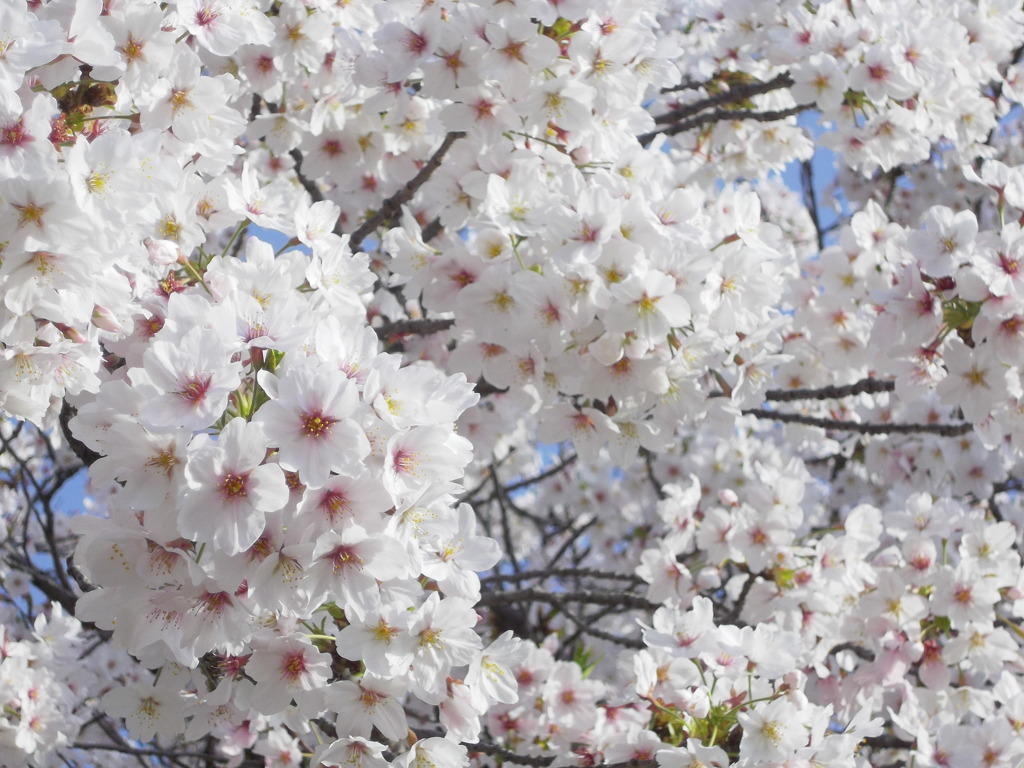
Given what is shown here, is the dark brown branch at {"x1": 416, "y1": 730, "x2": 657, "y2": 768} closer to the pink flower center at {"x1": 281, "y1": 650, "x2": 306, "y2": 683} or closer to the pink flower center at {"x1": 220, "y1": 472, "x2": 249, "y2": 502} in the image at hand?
the pink flower center at {"x1": 281, "y1": 650, "x2": 306, "y2": 683}

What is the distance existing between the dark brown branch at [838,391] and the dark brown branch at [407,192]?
62.0 inches

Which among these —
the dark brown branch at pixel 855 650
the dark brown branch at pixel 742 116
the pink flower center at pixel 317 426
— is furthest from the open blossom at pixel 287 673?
the dark brown branch at pixel 742 116

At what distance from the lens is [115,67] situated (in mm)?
2094

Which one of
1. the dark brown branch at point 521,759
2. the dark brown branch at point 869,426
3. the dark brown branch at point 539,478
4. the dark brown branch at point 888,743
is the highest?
the dark brown branch at point 869,426

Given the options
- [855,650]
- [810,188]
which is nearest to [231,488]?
[855,650]

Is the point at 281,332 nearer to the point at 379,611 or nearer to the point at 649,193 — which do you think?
the point at 379,611

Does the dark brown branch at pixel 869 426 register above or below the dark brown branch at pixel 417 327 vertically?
below

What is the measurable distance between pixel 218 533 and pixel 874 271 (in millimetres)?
2904

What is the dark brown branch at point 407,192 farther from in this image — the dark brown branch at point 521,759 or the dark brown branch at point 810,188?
the dark brown branch at point 810,188

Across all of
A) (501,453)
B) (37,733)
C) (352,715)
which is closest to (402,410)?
(352,715)

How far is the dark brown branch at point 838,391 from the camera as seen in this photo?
3.62m

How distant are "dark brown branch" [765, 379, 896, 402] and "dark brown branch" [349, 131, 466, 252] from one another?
5.17 ft

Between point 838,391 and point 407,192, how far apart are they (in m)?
1.87

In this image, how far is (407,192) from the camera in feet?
11.2
